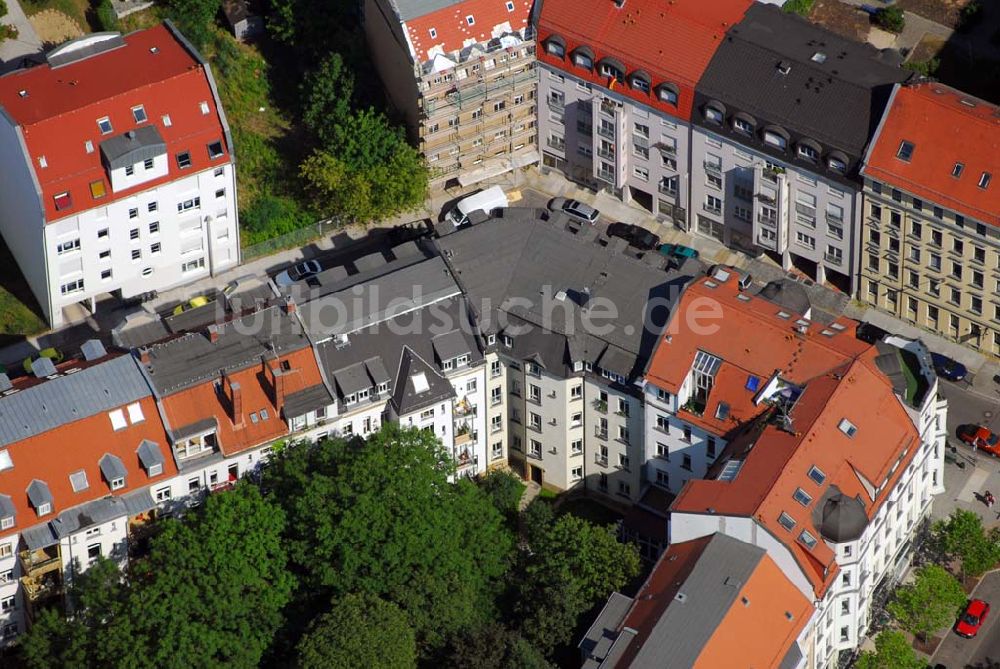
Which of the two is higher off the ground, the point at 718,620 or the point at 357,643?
the point at 718,620

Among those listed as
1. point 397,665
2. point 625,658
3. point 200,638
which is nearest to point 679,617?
point 625,658

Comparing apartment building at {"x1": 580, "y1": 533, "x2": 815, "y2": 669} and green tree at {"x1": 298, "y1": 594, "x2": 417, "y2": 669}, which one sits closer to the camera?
apartment building at {"x1": 580, "y1": 533, "x2": 815, "y2": 669}

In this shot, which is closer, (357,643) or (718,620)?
(718,620)

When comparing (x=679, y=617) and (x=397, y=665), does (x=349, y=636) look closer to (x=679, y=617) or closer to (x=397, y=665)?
(x=397, y=665)
